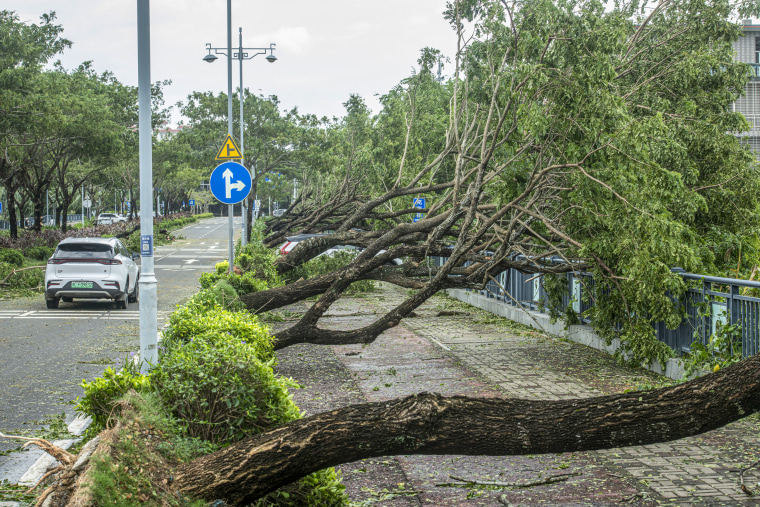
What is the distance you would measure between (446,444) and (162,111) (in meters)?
42.7

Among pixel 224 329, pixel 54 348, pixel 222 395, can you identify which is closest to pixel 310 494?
pixel 222 395

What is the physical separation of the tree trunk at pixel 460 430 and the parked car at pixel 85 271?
44.4ft

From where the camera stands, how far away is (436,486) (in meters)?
5.48

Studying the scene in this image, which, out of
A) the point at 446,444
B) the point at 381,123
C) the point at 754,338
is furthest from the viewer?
the point at 381,123

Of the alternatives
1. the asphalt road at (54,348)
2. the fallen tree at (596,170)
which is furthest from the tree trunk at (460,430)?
the fallen tree at (596,170)

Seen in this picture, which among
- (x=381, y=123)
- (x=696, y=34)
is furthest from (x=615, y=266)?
(x=381, y=123)

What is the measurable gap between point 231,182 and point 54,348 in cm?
401

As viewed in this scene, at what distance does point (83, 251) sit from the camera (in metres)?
16.8

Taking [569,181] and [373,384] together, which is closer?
[373,384]

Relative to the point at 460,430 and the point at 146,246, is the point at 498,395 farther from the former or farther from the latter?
the point at 460,430

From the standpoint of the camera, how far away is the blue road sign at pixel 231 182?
12812mm

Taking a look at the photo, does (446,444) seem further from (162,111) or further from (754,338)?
(162,111)

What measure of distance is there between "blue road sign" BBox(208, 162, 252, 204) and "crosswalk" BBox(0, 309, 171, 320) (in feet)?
12.7

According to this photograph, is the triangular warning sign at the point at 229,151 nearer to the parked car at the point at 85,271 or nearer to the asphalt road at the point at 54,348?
the asphalt road at the point at 54,348
